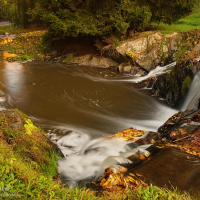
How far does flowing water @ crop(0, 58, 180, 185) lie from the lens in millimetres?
5344

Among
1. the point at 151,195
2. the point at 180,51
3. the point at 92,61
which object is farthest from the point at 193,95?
the point at 92,61

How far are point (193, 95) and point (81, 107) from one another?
4150 millimetres

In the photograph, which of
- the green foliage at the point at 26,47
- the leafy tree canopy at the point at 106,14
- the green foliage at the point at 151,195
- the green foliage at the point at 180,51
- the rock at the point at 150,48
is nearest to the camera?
the green foliage at the point at 151,195

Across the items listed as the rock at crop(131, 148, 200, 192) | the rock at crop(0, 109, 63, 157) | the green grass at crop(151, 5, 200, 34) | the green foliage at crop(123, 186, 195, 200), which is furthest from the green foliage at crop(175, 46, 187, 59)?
the green foliage at crop(123, 186, 195, 200)

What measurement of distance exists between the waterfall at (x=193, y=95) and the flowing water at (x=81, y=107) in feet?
2.35

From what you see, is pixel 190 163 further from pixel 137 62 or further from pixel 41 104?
pixel 137 62

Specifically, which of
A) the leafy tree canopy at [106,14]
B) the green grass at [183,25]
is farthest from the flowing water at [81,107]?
the green grass at [183,25]

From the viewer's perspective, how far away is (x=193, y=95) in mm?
7891

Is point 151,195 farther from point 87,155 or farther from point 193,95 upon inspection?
point 193,95

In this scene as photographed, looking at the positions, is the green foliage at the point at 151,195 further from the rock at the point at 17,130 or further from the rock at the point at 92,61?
the rock at the point at 92,61

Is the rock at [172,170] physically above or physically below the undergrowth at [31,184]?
below

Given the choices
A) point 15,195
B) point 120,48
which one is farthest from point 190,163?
point 120,48

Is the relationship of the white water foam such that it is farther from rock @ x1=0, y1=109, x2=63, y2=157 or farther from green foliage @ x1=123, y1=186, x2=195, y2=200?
green foliage @ x1=123, y1=186, x2=195, y2=200

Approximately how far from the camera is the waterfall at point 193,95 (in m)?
7.55
